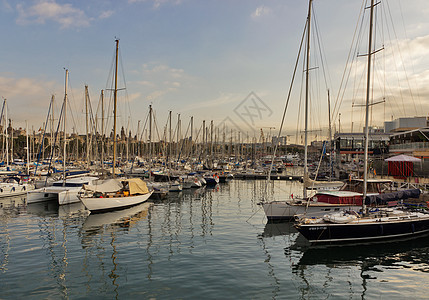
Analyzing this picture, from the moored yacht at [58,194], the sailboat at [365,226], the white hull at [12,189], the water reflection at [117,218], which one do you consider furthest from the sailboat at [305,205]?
the white hull at [12,189]

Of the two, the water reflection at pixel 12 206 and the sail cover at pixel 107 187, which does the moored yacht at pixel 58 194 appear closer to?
the water reflection at pixel 12 206

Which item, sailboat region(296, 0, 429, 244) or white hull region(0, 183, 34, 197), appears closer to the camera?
sailboat region(296, 0, 429, 244)

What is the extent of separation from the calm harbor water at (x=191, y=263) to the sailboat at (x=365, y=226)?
76 centimetres

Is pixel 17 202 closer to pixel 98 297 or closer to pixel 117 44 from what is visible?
pixel 117 44

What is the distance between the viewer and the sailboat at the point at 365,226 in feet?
66.9

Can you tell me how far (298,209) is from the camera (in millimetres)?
27562

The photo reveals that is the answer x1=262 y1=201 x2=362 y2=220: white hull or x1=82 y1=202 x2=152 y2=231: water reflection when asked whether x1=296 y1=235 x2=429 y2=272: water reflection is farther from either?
x1=82 y1=202 x2=152 y2=231: water reflection

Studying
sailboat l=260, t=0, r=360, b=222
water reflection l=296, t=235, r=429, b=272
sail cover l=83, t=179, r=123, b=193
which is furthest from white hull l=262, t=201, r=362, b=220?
sail cover l=83, t=179, r=123, b=193

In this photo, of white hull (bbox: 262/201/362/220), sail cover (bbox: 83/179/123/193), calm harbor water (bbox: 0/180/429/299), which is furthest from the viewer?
sail cover (bbox: 83/179/123/193)

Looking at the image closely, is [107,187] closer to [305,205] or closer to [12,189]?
[12,189]

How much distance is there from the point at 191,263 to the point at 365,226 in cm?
1224

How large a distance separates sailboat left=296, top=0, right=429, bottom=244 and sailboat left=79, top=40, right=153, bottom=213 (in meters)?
20.7

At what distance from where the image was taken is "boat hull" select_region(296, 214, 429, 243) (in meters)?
20.4

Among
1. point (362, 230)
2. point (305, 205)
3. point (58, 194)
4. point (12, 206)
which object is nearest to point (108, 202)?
point (58, 194)
